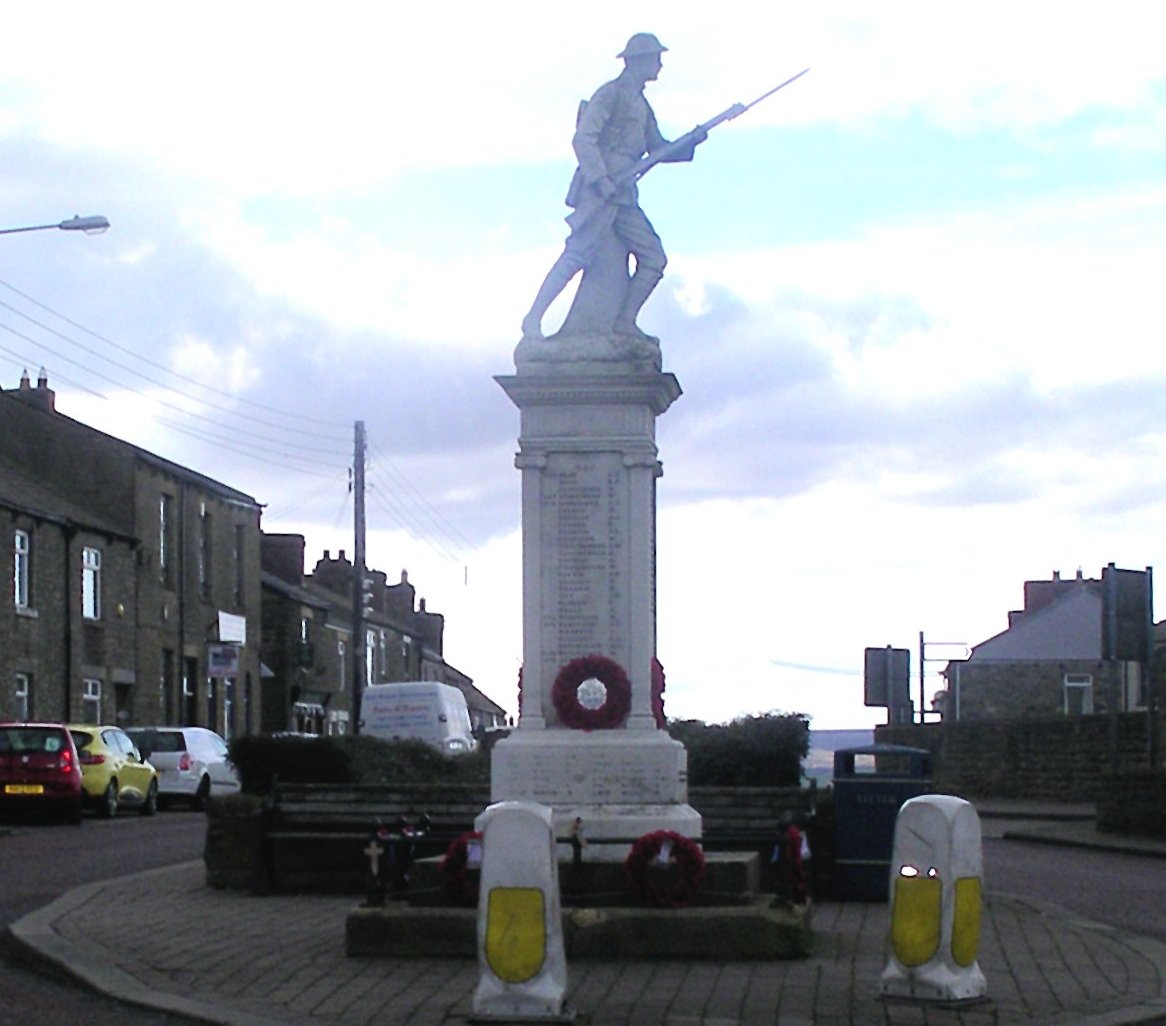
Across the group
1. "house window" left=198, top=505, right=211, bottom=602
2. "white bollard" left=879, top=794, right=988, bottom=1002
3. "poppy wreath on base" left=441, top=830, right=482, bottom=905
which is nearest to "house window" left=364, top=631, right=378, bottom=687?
"house window" left=198, top=505, right=211, bottom=602

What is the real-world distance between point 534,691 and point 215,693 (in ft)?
131

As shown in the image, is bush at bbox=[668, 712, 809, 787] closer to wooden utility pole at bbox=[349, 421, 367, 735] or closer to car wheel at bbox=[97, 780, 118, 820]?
car wheel at bbox=[97, 780, 118, 820]

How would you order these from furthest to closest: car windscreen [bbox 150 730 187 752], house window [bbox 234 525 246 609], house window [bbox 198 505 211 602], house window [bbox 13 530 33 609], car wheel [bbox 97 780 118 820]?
house window [bbox 234 525 246 609] → house window [bbox 198 505 211 602] → house window [bbox 13 530 33 609] → car windscreen [bbox 150 730 187 752] → car wheel [bbox 97 780 118 820]

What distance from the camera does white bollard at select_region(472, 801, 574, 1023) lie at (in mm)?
10086

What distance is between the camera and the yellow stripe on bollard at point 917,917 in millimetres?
10594

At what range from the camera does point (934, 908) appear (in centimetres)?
1061

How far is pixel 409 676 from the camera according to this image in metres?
74.6

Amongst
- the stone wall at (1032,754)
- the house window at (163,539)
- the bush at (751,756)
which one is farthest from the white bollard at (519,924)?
the house window at (163,539)

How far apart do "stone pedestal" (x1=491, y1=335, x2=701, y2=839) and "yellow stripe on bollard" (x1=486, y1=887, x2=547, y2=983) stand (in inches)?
185

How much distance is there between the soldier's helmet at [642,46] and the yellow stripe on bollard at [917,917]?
317 inches

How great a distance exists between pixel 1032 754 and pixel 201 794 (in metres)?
17.1

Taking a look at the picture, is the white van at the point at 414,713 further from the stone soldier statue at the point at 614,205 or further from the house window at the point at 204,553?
the stone soldier statue at the point at 614,205

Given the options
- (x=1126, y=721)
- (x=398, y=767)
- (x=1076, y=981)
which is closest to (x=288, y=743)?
(x=398, y=767)

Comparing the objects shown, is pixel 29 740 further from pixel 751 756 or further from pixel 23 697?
pixel 751 756
